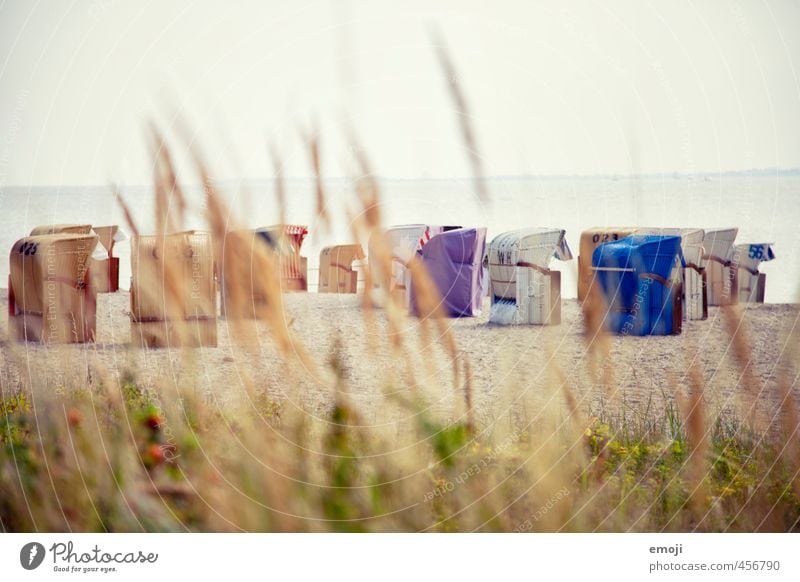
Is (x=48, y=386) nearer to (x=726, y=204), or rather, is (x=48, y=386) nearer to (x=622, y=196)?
(x=622, y=196)

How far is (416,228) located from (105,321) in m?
3.35

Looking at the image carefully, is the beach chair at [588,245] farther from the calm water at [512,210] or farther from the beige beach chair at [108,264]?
the beige beach chair at [108,264]

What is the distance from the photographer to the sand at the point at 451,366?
4.62 meters

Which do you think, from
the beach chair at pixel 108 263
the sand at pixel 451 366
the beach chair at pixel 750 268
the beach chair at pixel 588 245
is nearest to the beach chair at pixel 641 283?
the sand at pixel 451 366

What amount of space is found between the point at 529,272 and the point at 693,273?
163cm

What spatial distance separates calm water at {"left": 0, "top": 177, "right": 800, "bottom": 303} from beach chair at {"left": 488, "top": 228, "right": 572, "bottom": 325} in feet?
0.82

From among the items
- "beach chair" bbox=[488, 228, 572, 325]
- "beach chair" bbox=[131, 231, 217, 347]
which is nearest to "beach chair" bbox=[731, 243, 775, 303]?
"beach chair" bbox=[488, 228, 572, 325]

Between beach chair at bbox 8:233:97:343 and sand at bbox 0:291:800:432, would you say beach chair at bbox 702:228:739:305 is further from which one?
beach chair at bbox 8:233:97:343

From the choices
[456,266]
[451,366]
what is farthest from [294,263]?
[451,366]

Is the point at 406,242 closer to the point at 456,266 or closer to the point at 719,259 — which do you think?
the point at 456,266

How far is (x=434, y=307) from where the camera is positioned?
3.22 metres

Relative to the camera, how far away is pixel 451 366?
625 centimetres

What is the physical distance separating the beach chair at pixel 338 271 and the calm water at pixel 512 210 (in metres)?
0.24
